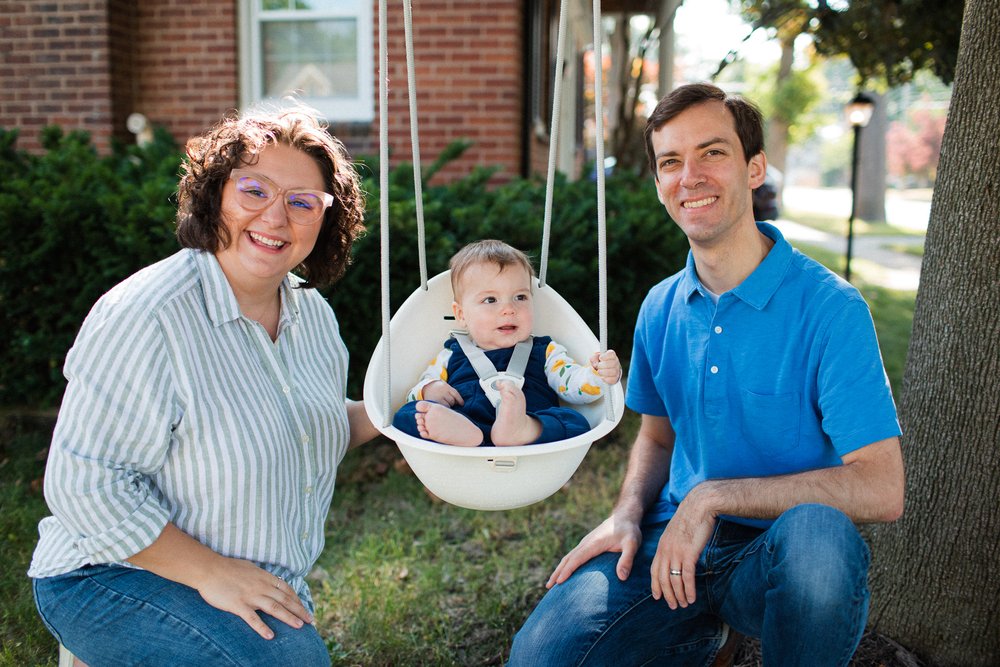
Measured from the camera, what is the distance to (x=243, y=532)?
68.2 inches

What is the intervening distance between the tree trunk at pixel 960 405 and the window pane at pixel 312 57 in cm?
446

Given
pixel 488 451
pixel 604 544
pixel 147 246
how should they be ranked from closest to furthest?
pixel 488 451 < pixel 604 544 < pixel 147 246

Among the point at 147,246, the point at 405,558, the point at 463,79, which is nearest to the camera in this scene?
the point at 405,558

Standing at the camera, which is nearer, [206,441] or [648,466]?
[206,441]

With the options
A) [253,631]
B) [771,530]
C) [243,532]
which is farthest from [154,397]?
[771,530]

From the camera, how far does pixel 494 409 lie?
2133 millimetres

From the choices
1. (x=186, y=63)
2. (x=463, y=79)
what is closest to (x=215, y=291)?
(x=463, y=79)

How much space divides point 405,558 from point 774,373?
182cm

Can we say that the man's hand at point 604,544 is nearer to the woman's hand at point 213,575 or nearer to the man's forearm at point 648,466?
the man's forearm at point 648,466

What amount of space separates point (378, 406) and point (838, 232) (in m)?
18.2

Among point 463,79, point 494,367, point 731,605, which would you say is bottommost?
point 731,605

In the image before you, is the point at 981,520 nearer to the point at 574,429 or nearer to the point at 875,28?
the point at 574,429

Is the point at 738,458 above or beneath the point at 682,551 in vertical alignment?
above

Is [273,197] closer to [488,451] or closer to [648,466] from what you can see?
[488,451]
